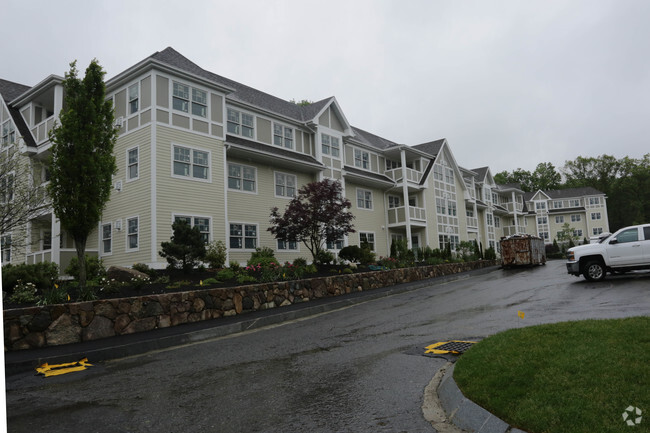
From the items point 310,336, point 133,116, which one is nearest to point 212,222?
point 133,116

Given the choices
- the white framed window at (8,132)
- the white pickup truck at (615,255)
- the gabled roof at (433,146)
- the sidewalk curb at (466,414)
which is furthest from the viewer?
the gabled roof at (433,146)

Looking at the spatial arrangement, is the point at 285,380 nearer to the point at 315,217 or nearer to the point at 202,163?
the point at 315,217

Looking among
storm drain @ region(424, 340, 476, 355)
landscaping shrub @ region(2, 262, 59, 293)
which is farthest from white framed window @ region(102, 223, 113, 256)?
storm drain @ region(424, 340, 476, 355)

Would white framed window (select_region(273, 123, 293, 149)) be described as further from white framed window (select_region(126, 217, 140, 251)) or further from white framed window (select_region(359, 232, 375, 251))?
white framed window (select_region(126, 217, 140, 251))

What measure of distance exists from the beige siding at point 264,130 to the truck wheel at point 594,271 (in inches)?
667

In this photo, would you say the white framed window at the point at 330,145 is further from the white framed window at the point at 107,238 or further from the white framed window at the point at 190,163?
the white framed window at the point at 107,238

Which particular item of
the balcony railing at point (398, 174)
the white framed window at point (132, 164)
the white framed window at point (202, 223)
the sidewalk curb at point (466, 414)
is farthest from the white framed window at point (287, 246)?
the sidewalk curb at point (466, 414)

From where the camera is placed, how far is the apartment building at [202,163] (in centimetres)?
2002

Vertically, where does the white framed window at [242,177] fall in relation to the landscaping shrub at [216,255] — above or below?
above

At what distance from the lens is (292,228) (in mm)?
20438

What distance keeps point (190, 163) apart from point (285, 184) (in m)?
6.61

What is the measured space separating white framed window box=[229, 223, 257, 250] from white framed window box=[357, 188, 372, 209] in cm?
1039

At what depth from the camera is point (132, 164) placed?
20.7m

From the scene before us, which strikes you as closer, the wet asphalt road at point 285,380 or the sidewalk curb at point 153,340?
the wet asphalt road at point 285,380
